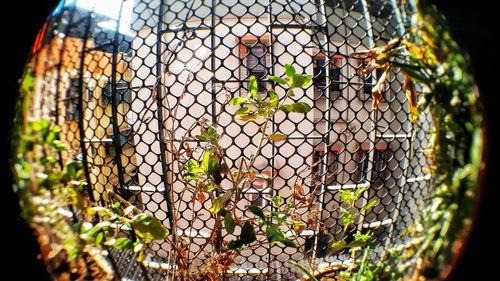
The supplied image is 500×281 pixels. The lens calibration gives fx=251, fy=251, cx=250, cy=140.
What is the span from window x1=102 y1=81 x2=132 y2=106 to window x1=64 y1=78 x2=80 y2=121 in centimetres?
26

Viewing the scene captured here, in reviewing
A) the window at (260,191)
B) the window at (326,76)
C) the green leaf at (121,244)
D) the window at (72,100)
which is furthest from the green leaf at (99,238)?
the window at (326,76)

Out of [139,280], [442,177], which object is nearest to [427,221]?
[442,177]

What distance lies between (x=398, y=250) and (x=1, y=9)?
0.74 m

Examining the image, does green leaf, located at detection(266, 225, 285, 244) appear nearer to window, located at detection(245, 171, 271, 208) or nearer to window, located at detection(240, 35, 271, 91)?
window, located at detection(245, 171, 271, 208)

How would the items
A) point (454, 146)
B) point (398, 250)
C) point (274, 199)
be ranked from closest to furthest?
point (454, 146)
point (398, 250)
point (274, 199)

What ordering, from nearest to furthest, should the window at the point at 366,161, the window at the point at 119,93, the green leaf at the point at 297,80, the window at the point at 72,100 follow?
the window at the point at 72,100 < the green leaf at the point at 297,80 < the window at the point at 119,93 < the window at the point at 366,161

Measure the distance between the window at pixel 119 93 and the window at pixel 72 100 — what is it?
0.87 ft

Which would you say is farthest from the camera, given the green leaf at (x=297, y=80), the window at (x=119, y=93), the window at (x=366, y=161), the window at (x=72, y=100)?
the window at (x=366, y=161)

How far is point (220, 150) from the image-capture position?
1.69 ft

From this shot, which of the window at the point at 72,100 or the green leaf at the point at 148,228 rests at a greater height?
the window at the point at 72,100

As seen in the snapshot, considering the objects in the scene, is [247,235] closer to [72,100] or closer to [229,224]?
[229,224]

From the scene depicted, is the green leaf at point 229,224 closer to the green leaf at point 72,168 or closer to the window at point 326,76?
the green leaf at point 72,168

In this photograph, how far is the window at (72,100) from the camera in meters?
0.34

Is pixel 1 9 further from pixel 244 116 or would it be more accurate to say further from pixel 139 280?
pixel 139 280
